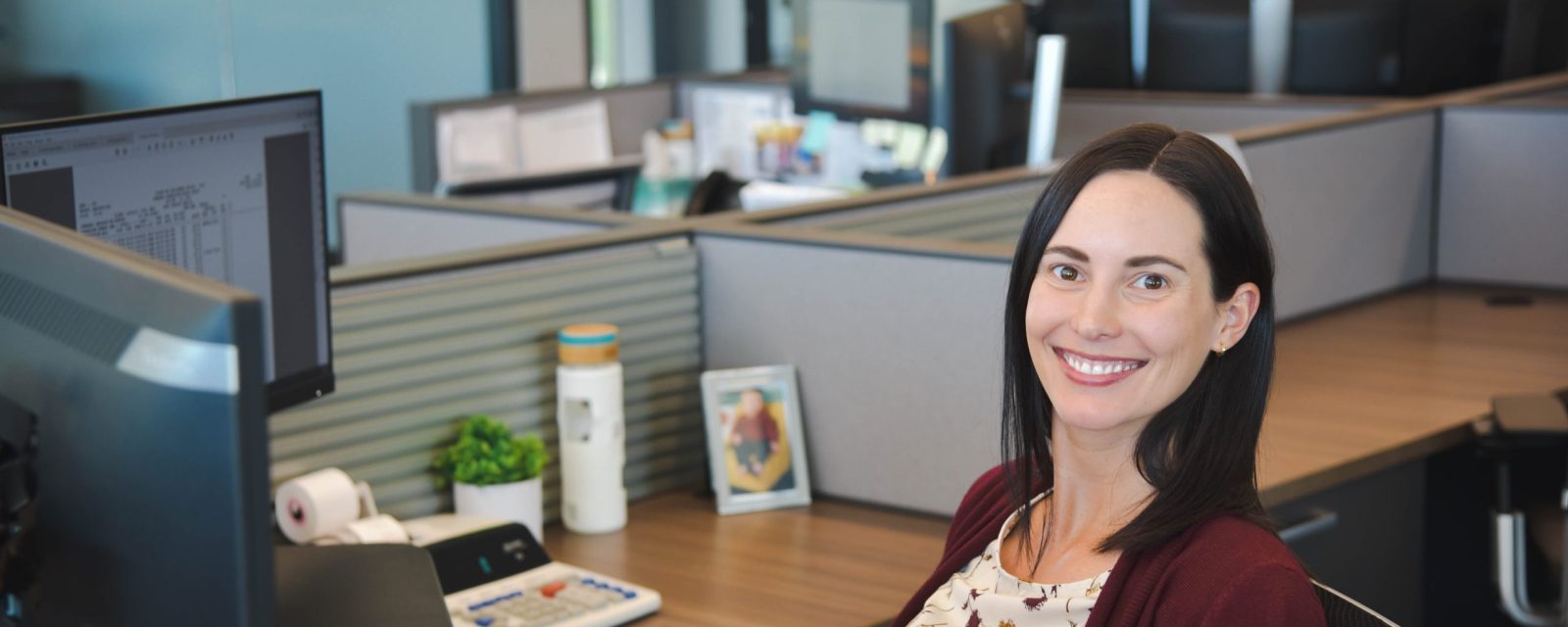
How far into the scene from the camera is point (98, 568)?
0.82 m

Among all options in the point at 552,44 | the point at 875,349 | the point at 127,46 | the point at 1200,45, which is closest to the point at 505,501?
the point at 875,349

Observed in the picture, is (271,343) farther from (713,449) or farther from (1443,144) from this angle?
(1443,144)

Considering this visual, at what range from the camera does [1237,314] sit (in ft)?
3.87

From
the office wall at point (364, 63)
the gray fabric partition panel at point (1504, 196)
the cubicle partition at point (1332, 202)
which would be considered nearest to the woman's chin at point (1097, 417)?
the cubicle partition at point (1332, 202)

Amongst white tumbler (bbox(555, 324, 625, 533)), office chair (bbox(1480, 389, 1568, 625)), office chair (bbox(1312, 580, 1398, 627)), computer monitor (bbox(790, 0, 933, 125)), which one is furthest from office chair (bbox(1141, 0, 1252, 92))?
office chair (bbox(1312, 580, 1398, 627))

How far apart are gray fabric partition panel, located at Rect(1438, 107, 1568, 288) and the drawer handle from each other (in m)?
1.25

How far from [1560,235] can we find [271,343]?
240cm

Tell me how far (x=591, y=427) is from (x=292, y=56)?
338cm

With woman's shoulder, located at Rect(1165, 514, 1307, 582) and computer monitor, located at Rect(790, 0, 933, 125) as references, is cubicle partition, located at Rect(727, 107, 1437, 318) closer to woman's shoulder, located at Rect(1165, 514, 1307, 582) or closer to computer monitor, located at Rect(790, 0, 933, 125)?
computer monitor, located at Rect(790, 0, 933, 125)

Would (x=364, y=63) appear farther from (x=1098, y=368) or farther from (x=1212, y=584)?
(x=1212, y=584)

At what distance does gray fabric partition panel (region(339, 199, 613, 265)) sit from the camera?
2.28 m

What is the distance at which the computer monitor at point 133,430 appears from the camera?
0.70 m

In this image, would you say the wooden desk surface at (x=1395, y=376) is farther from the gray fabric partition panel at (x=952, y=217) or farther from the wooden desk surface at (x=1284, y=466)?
the gray fabric partition panel at (x=952, y=217)

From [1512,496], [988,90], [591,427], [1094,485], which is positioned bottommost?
[1512,496]
